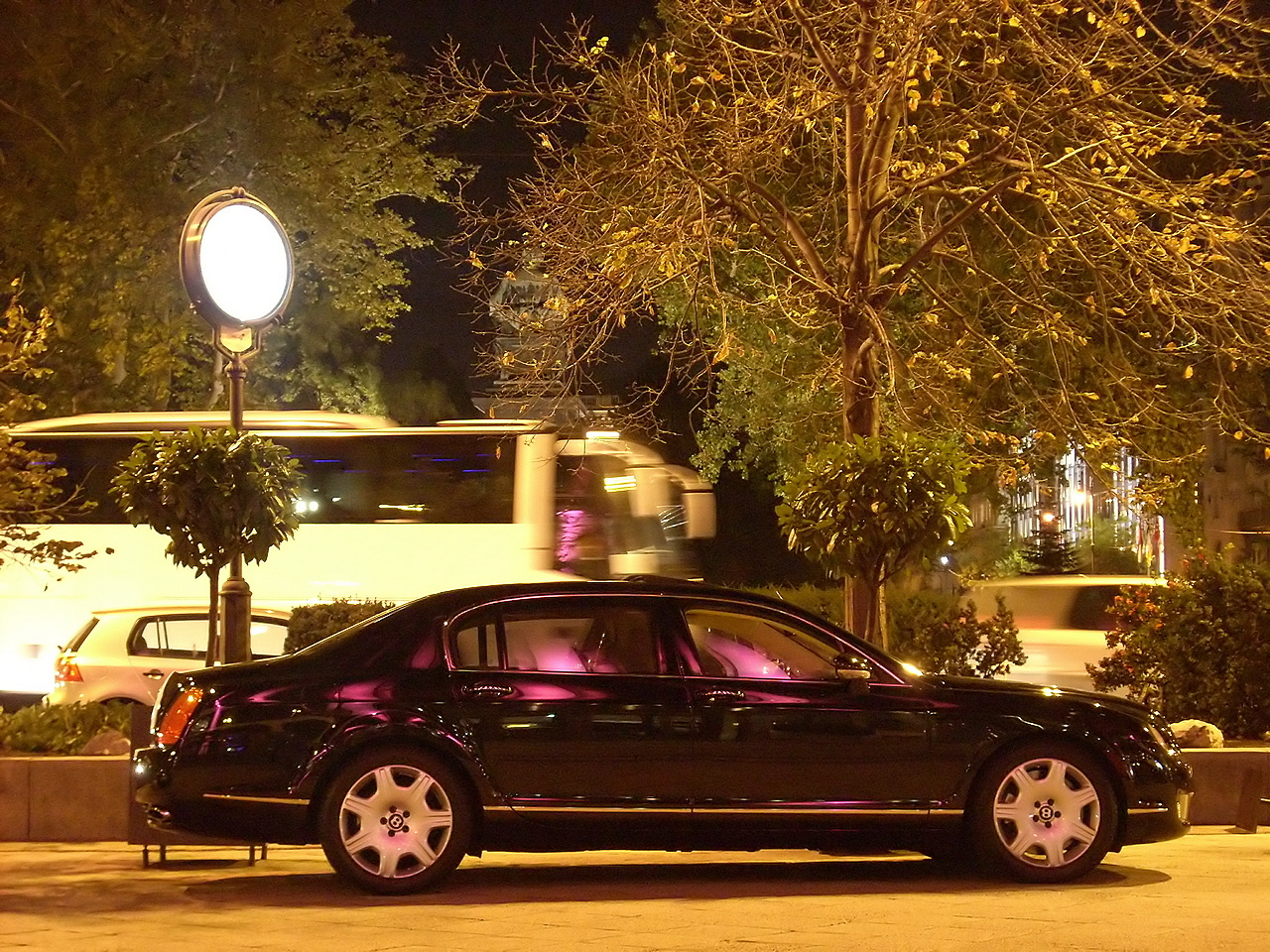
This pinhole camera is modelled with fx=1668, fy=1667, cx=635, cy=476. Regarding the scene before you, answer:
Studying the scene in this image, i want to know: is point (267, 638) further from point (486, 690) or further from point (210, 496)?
point (486, 690)

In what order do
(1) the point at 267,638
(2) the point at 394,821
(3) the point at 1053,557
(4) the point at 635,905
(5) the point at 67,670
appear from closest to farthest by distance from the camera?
(4) the point at 635,905 < (2) the point at 394,821 < (5) the point at 67,670 < (1) the point at 267,638 < (3) the point at 1053,557

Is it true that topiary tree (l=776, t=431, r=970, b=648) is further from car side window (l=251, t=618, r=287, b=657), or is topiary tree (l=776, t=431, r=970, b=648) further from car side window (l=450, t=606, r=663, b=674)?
car side window (l=251, t=618, r=287, b=657)

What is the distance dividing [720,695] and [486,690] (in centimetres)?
116

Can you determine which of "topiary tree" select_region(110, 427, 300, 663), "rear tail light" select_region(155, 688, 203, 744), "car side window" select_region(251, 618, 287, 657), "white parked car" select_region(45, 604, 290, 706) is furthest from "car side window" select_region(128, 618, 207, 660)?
"rear tail light" select_region(155, 688, 203, 744)

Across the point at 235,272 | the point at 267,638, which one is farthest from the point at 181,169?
the point at 235,272

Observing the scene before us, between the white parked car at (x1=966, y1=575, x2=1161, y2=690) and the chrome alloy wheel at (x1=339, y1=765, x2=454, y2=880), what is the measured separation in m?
10.1

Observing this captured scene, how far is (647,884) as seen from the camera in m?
8.66

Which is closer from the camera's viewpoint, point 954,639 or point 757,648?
point 757,648

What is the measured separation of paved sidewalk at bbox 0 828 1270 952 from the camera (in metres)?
7.07

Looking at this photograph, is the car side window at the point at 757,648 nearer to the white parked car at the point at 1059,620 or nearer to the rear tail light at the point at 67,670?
the white parked car at the point at 1059,620

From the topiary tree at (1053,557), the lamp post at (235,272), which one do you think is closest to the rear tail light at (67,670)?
the lamp post at (235,272)

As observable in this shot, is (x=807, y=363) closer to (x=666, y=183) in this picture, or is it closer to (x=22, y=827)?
(x=666, y=183)

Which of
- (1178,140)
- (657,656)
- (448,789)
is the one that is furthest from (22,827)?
(1178,140)

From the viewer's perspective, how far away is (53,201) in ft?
100
